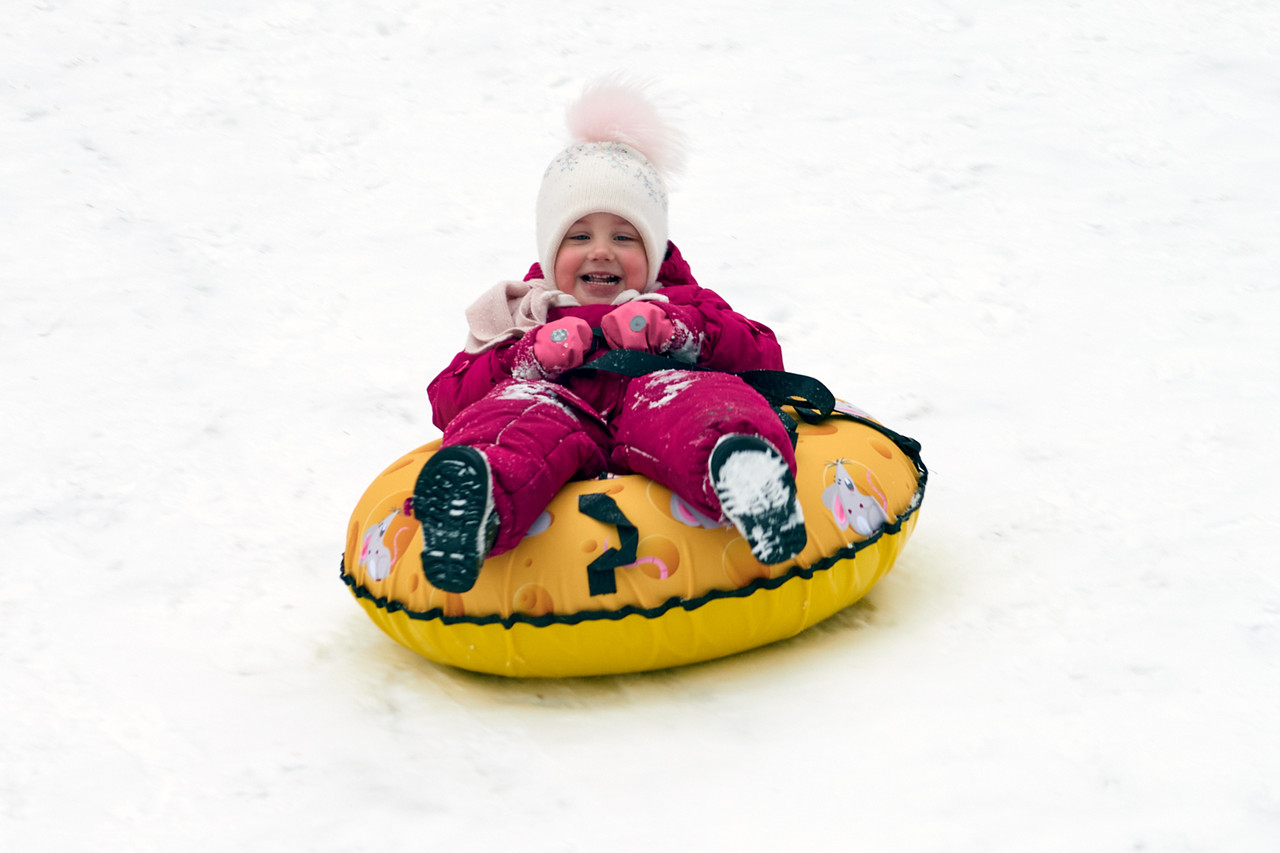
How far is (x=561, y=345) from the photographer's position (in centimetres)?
244

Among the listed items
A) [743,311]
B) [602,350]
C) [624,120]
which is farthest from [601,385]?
[743,311]

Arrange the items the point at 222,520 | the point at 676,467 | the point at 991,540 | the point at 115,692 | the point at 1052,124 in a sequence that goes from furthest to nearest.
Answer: the point at 1052,124 → the point at 222,520 → the point at 991,540 → the point at 115,692 → the point at 676,467

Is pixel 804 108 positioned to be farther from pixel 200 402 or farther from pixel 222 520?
pixel 222 520

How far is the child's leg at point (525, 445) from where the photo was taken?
77.0 inches

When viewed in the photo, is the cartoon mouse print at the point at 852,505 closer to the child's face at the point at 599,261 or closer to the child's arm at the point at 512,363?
the child's arm at the point at 512,363

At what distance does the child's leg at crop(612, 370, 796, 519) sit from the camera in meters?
1.95

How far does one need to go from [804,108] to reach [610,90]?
294cm

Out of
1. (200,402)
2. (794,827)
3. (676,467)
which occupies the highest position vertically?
(676,467)

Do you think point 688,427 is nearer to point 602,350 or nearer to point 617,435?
point 617,435

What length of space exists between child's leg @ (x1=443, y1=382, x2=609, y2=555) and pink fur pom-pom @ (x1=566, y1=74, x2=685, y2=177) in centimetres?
84

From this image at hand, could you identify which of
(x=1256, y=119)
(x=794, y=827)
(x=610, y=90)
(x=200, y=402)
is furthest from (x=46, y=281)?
(x=1256, y=119)

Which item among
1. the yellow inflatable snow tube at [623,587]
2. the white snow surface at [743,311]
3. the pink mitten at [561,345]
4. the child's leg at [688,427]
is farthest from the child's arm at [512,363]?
the white snow surface at [743,311]

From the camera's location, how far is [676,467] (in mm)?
2014

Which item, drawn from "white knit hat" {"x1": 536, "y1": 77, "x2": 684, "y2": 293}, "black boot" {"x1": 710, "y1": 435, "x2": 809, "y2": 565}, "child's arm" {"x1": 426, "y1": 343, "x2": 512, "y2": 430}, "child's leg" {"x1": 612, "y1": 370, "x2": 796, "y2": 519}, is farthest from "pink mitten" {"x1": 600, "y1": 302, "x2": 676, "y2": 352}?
"black boot" {"x1": 710, "y1": 435, "x2": 809, "y2": 565}
